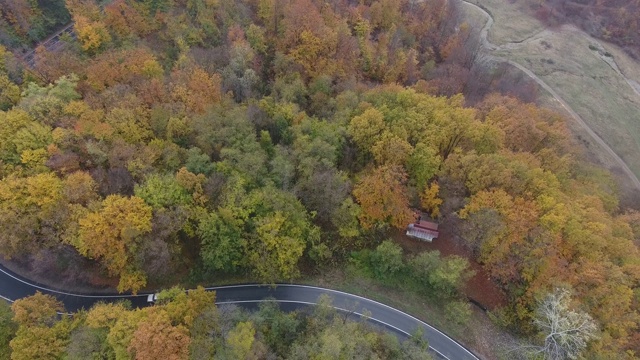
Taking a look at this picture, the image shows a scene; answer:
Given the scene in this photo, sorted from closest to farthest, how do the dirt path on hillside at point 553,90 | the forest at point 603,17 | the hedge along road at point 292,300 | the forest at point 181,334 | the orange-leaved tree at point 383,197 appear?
the forest at point 181,334 → the hedge along road at point 292,300 → the orange-leaved tree at point 383,197 → the dirt path on hillside at point 553,90 → the forest at point 603,17

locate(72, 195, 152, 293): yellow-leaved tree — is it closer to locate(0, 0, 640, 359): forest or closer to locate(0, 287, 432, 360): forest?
locate(0, 0, 640, 359): forest

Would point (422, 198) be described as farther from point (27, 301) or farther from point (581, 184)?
point (27, 301)

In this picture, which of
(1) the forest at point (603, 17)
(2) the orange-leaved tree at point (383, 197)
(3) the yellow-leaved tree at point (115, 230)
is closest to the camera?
(3) the yellow-leaved tree at point (115, 230)

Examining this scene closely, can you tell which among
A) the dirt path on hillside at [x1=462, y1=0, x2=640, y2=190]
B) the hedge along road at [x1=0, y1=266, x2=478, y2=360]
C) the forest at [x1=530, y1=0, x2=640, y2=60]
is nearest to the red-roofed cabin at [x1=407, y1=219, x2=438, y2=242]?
the hedge along road at [x1=0, y1=266, x2=478, y2=360]

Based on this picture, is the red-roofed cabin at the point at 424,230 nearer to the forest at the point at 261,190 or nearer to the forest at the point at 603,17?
the forest at the point at 261,190

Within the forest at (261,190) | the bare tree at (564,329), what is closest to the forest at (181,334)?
the forest at (261,190)

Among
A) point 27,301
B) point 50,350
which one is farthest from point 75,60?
point 50,350

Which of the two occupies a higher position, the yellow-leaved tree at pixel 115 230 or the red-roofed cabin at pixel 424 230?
the yellow-leaved tree at pixel 115 230
